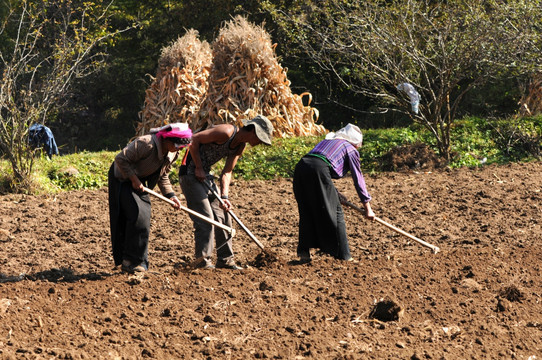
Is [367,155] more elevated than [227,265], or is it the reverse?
[227,265]

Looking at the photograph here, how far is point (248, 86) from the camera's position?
49.2 feet

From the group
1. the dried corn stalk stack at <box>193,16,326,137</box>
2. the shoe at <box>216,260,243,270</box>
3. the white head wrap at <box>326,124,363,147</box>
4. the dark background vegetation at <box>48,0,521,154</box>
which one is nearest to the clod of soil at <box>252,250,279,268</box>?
the shoe at <box>216,260,243,270</box>

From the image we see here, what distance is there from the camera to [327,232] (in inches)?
291

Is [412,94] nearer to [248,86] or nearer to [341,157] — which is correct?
[248,86]

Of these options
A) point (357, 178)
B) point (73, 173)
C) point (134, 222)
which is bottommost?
point (73, 173)

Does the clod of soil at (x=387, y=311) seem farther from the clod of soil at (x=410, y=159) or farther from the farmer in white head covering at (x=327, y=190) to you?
the clod of soil at (x=410, y=159)

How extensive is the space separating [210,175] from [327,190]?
1108mm

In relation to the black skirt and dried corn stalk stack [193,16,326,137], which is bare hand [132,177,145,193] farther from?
dried corn stalk stack [193,16,326,137]

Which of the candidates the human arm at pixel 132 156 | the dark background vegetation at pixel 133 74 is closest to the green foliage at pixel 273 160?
the human arm at pixel 132 156

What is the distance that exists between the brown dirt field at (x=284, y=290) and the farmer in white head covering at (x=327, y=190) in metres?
0.27

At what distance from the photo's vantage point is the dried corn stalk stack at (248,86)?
14922mm

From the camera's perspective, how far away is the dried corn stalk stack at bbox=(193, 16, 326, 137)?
1492 centimetres

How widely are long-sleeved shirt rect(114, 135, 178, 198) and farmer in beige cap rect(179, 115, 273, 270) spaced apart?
309 mm

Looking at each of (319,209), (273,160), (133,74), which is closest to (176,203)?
(319,209)
